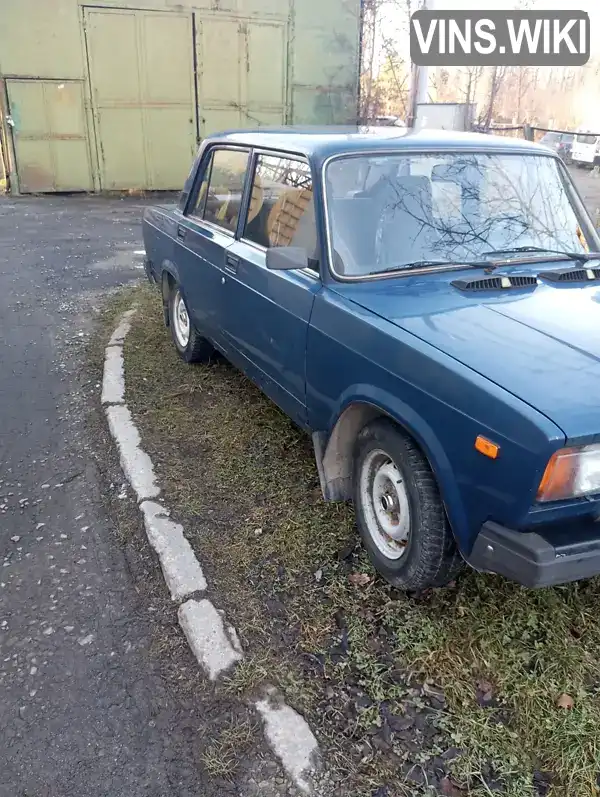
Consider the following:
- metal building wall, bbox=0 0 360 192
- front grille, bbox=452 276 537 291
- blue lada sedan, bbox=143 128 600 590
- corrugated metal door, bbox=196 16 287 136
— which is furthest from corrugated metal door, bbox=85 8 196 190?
front grille, bbox=452 276 537 291

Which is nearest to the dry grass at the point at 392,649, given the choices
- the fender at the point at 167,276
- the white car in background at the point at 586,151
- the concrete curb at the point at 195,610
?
the concrete curb at the point at 195,610

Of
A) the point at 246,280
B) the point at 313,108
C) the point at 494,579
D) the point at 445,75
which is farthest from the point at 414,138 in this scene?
the point at 445,75

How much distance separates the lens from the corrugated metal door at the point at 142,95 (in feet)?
47.2

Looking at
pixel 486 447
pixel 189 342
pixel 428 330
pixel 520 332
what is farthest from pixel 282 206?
pixel 486 447

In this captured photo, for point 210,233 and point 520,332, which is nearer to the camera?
point 520,332

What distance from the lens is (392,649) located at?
272 centimetres

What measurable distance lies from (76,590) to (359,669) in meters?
1.35

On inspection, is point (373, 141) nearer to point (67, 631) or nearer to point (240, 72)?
point (67, 631)

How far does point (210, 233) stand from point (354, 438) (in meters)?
2.12

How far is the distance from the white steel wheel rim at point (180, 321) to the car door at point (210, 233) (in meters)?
0.29

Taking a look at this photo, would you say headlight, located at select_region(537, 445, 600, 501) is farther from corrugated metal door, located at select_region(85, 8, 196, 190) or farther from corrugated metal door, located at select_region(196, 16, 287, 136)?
corrugated metal door, located at select_region(85, 8, 196, 190)

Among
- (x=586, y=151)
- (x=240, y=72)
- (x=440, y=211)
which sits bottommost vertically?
(x=586, y=151)

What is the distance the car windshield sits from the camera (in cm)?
332

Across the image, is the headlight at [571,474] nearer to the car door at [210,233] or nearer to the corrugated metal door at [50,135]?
the car door at [210,233]
